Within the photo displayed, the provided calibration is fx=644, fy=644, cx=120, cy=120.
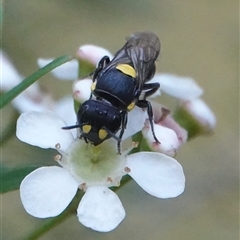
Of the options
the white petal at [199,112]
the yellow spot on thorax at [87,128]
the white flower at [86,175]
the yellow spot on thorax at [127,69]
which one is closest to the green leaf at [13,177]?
the white flower at [86,175]

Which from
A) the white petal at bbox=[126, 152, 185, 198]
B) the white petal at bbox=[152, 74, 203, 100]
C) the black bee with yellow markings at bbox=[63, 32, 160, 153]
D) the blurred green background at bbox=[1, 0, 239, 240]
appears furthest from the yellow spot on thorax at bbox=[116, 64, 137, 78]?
the blurred green background at bbox=[1, 0, 239, 240]

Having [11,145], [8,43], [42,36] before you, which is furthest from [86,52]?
[42,36]

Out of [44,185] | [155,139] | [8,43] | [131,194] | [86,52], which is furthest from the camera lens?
[8,43]

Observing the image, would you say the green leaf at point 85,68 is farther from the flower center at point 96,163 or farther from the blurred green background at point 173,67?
the blurred green background at point 173,67

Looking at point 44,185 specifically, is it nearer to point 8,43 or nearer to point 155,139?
point 155,139

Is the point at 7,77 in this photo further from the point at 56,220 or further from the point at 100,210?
the point at 100,210

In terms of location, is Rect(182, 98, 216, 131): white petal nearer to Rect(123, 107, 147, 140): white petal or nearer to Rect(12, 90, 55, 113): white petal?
Rect(123, 107, 147, 140): white petal
